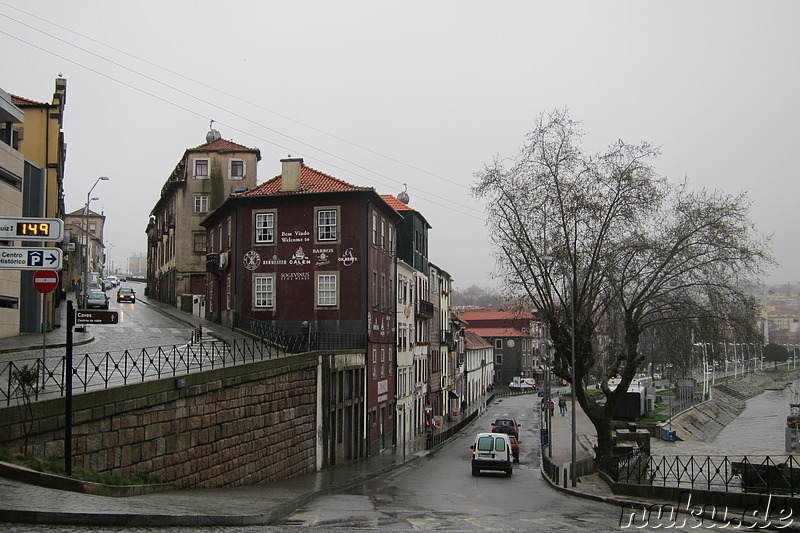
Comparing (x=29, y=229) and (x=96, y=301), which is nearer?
(x=29, y=229)

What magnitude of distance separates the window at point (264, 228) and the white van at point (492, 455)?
14835 mm

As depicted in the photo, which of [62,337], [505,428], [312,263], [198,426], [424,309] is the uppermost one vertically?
[312,263]

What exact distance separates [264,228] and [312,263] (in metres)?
3.31

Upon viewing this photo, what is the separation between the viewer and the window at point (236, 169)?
55438 millimetres

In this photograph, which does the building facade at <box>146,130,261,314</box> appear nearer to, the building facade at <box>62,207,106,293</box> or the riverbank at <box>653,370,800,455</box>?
the building facade at <box>62,207,106,293</box>

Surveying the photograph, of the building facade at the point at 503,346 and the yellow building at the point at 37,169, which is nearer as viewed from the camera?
the yellow building at the point at 37,169

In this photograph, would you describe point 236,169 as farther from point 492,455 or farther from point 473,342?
point 473,342

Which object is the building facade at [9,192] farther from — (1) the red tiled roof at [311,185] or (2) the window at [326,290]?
(2) the window at [326,290]

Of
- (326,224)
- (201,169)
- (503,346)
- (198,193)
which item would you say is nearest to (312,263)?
(326,224)

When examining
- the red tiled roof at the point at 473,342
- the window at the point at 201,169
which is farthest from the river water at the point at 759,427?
the window at the point at 201,169

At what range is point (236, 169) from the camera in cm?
5553

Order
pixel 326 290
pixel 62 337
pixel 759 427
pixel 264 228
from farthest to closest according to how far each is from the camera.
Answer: pixel 759 427 < pixel 264 228 < pixel 326 290 < pixel 62 337

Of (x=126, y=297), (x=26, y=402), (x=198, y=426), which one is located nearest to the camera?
(x=26, y=402)

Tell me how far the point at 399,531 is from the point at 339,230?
24.9m
